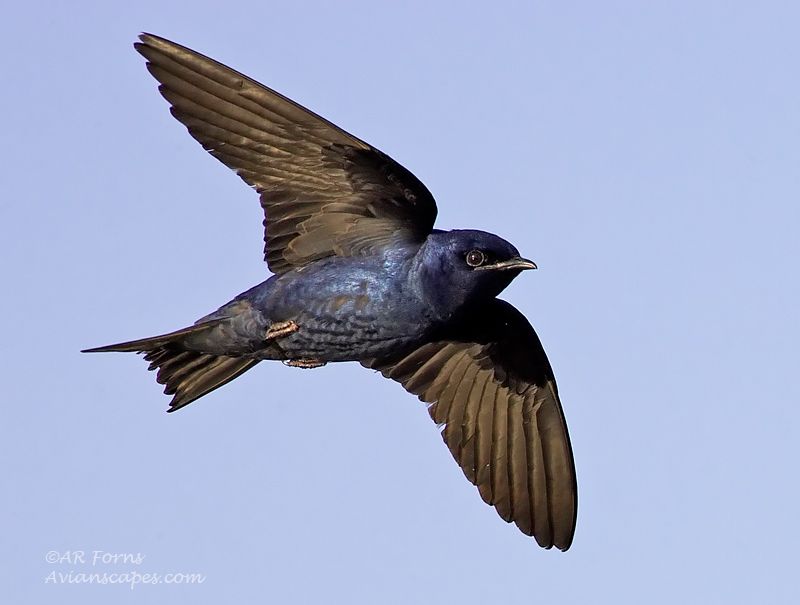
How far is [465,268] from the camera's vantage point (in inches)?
455

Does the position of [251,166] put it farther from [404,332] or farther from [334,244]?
[404,332]

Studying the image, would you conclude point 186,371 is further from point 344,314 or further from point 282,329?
point 344,314

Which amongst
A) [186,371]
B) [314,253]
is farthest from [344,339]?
[186,371]

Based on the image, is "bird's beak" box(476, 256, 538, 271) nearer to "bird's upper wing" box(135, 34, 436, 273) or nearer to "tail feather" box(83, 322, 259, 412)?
"bird's upper wing" box(135, 34, 436, 273)

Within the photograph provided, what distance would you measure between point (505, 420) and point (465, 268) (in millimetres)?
2514

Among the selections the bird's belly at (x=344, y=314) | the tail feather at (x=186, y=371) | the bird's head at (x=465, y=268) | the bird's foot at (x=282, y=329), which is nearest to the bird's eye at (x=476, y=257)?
the bird's head at (x=465, y=268)

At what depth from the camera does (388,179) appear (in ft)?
38.9

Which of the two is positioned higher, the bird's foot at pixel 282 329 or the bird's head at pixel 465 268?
the bird's head at pixel 465 268

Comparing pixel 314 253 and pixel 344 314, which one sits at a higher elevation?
pixel 314 253

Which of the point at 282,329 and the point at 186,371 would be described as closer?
the point at 282,329

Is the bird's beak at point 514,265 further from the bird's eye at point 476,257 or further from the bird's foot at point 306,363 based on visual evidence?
the bird's foot at point 306,363

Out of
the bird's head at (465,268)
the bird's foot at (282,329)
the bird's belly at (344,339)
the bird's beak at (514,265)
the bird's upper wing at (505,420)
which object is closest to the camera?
the bird's beak at (514,265)

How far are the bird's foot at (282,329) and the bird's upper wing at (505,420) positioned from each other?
1742 millimetres

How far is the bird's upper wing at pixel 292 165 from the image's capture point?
1177 centimetres
